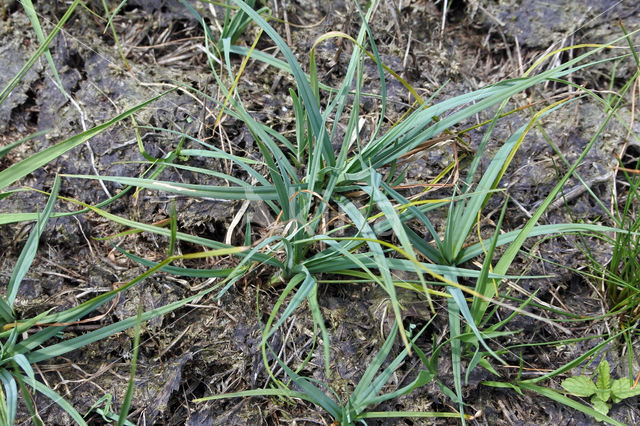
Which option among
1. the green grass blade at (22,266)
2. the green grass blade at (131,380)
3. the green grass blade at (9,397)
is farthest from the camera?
the green grass blade at (22,266)

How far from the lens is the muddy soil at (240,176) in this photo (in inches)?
51.2

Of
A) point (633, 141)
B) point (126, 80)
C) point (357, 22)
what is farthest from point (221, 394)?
point (633, 141)

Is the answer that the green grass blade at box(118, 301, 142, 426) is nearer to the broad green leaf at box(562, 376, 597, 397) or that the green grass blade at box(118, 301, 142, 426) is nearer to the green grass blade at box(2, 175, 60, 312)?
the green grass blade at box(2, 175, 60, 312)

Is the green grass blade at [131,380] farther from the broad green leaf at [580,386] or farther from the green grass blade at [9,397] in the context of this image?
the broad green leaf at [580,386]

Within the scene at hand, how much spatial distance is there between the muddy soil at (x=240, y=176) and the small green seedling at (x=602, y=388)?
0.17 ft

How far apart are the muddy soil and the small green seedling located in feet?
0.17

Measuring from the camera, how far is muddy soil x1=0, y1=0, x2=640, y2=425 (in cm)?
130

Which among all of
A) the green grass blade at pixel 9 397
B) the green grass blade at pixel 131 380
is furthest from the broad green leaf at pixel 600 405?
the green grass blade at pixel 9 397

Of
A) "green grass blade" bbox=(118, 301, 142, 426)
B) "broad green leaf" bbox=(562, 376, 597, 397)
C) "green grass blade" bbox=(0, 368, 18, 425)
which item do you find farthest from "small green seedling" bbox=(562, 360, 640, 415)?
"green grass blade" bbox=(0, 368, 18, 425)

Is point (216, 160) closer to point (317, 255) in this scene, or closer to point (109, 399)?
point (317, 255)

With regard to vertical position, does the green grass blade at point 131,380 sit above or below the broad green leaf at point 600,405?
above

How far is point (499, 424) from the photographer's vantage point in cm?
130

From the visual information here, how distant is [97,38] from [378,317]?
1351 millimetres

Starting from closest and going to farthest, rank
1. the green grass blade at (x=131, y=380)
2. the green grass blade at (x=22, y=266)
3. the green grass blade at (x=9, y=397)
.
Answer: the green grass blade at (x=131, y=380) < the green grass blade at (x=9, y=397) < the green grass blade at (x=22, y=266)
